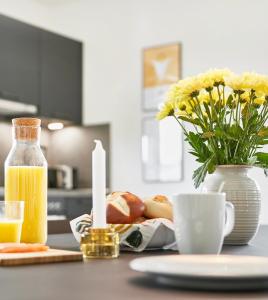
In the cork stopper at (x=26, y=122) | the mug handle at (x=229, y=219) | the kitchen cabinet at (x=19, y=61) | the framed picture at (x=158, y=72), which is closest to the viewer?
the mug handle at (x=229, y=219)

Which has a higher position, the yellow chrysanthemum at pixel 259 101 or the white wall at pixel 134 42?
the white wall at pixel 134 42

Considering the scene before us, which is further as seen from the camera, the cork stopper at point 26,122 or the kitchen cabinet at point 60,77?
the kitchen cabinet at point 60,77

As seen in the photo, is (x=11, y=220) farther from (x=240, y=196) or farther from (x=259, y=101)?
(x=259, y=101)

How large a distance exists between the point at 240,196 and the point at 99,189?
0.48 meters

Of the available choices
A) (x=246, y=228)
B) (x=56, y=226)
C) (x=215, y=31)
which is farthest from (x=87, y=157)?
(x=246, y=228)

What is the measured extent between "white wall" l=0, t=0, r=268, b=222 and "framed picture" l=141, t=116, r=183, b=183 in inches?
2.3

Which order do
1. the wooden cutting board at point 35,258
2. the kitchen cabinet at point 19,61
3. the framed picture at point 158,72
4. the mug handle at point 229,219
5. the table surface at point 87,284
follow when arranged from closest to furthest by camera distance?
the table surface at point 87,284
the wooden cutting board at point 35,258
the mug handle at point 229,219
the kitchen cabinet at point 19,61
the framed picture at point 158,72

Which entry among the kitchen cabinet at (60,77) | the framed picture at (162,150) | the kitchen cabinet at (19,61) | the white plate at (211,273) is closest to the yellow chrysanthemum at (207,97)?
the white plate at (211,273)

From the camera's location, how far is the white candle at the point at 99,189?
1.05m

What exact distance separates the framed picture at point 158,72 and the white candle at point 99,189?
3.64 meters

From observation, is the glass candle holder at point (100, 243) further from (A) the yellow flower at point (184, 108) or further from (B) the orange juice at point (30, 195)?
(A) the yellow flower at point (184, 108)

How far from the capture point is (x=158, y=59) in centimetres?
475

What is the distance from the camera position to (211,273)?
2.31 ft

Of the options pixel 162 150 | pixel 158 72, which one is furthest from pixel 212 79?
pixel 158 72
